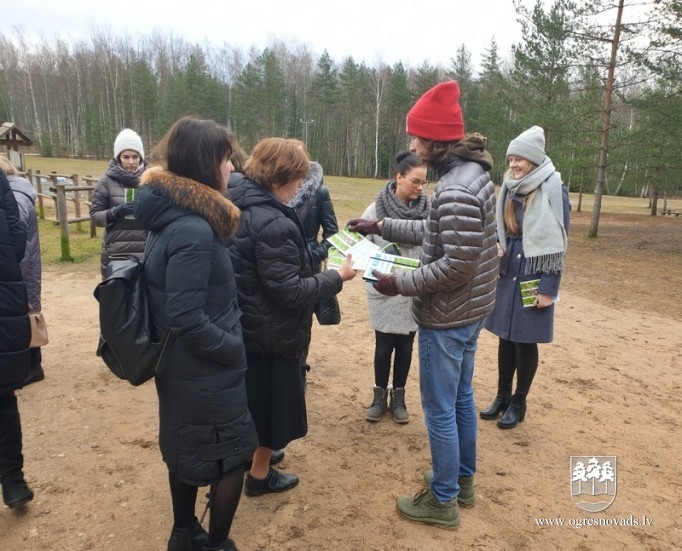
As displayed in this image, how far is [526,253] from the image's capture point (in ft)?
10.7

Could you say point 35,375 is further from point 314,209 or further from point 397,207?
point 397,207

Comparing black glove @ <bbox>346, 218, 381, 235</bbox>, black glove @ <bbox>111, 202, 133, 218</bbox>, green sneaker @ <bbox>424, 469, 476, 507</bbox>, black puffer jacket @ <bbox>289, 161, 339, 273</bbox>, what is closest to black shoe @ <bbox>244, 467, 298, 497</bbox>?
green sneaker @ <bbox>424, 469, 476, 507</bbox>

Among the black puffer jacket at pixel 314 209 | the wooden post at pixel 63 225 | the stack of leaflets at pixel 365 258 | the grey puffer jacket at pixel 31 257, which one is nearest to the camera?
the stack of leaflets at pixel 365 258

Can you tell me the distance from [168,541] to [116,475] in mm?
757

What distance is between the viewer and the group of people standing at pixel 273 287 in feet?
6.08

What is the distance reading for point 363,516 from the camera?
8.37 feet

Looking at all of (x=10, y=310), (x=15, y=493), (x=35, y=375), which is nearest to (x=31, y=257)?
(x=35, y=375)

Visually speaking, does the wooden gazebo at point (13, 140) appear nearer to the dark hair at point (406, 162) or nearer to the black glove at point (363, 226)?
the dark hair at point (406, 162)

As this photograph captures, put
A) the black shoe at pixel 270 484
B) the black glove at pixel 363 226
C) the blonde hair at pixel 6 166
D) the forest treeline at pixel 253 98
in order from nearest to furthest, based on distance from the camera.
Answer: the black shoe at pixel 270 484 < the black glove at pixel 363 226 < the blonde hair at pixel 6 166 < the forest treeline at pixel 253 98

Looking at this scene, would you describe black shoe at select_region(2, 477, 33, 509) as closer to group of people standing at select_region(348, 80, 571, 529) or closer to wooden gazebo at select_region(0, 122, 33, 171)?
group of people standing at select_region(348, 80, 571, 529)

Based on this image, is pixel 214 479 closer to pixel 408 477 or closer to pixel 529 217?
pixel 408 477

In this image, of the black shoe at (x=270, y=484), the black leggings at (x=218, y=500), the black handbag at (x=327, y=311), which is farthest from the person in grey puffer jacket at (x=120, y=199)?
the black leggings at (x=218, y=500)

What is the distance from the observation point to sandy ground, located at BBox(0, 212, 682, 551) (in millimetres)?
2416

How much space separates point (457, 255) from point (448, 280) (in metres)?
0.12
